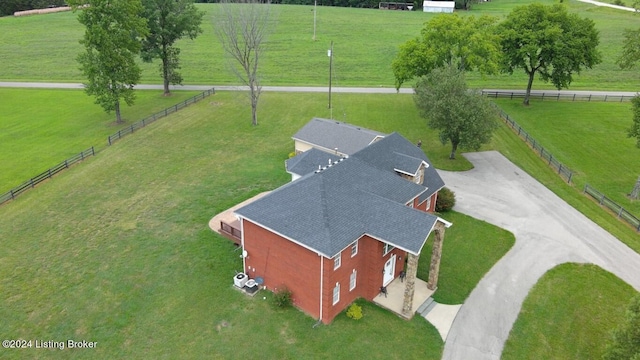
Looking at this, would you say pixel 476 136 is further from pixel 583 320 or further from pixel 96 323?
pixel 96 323

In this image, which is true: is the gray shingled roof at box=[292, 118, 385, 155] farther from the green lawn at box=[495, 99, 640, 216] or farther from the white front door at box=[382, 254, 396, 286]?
the green lawn at box=[495, 99, 640, 216]

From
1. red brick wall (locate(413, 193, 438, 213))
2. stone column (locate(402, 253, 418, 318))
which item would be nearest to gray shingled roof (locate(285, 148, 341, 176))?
red brick wall (locate(413, 193, 438, 213))

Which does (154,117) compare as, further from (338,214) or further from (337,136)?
(338,214)

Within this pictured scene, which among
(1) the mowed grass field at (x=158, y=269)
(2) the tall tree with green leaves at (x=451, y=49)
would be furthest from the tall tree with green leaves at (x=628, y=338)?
(2) the tall tree with green leaves at (x=451, y=49)

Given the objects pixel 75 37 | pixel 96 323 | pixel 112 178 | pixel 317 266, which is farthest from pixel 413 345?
pixel 75 37

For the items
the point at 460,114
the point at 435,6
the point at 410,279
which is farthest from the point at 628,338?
the point at 435,6
